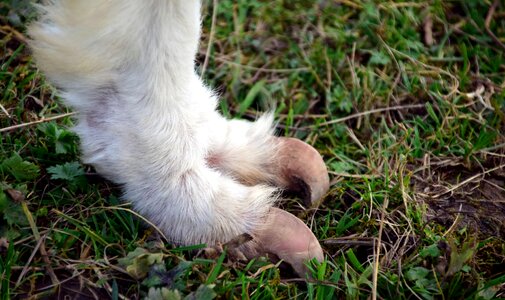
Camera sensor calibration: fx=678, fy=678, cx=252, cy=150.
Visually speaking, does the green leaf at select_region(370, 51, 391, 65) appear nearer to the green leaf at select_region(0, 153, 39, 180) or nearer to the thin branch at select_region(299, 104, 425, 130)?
the thin branch at select_region(299, 104, 425, 130)

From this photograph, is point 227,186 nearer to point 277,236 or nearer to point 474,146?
point 277,236

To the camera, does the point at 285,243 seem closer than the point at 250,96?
Yes

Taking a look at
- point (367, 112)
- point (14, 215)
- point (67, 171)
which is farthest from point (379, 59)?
point (14, 215)

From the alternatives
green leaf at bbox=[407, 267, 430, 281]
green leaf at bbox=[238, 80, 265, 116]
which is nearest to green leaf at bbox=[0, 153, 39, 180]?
green leaf at bbox=[238, 80, 265, 116]

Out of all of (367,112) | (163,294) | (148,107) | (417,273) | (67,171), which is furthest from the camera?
(367,112)

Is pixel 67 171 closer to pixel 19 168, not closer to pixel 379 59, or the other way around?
pixel 19 168

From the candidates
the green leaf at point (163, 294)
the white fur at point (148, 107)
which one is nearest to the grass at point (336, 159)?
the green leaf at point (163, 294)

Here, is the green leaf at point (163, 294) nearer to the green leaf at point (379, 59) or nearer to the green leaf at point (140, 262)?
the green leaf at point (140, 262)
